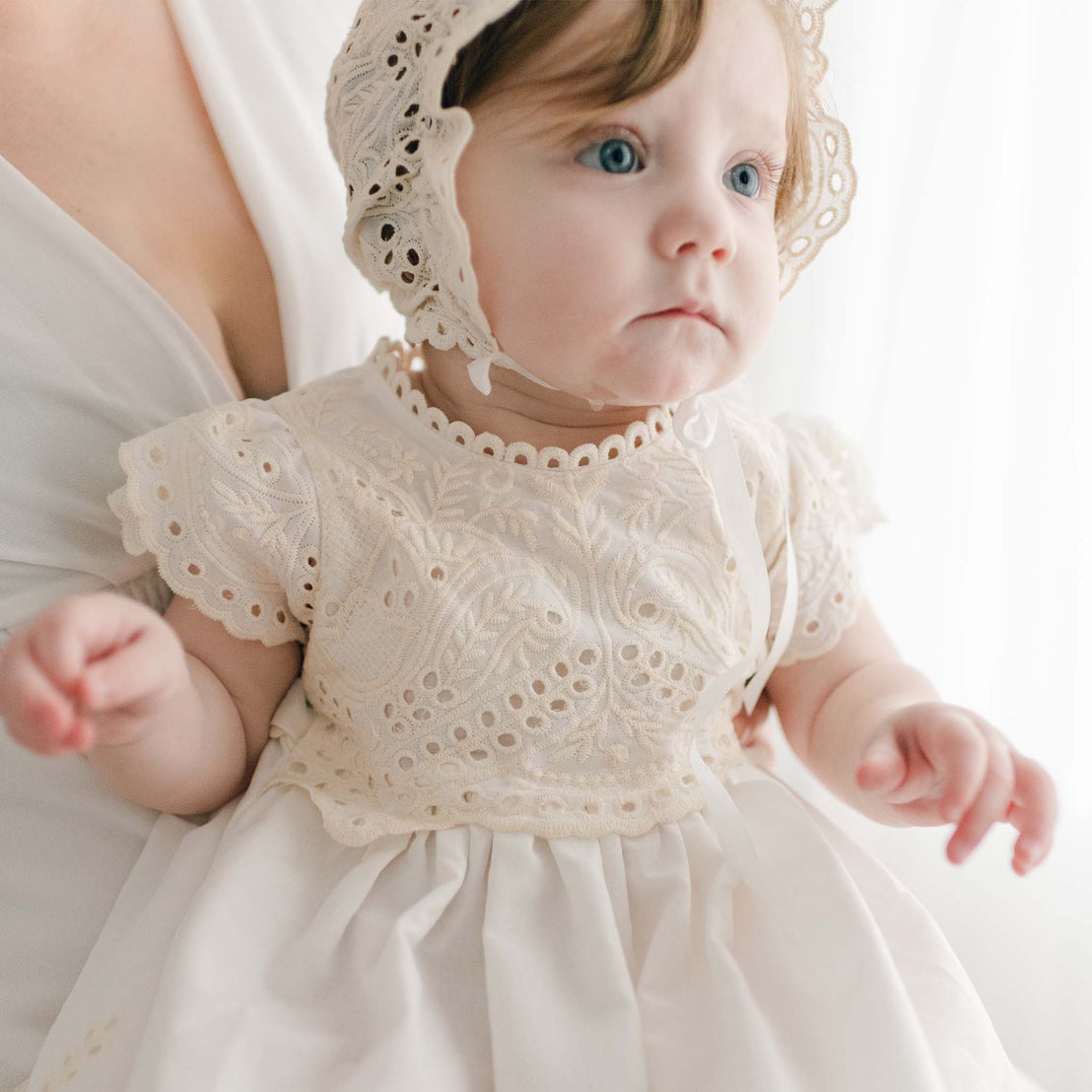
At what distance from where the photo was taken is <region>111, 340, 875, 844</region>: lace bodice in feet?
2.80

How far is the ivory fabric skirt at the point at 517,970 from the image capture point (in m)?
0.73

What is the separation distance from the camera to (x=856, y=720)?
0.94m

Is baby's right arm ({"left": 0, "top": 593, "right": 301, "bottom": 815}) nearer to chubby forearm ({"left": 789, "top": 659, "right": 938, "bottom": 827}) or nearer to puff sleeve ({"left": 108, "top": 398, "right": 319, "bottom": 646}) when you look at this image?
puff sleeve ({"left": 108, "top": 398, "right": 319, "bottom": 646})

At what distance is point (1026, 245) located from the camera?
134cm

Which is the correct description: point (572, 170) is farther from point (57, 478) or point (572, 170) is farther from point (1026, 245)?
point (1026, 245)

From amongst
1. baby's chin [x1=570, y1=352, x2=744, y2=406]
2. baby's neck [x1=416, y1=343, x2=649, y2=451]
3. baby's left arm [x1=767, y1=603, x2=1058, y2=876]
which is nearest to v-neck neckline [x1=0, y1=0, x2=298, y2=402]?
baby's neck [x1=416, y1=343, x2=649, y2=451]

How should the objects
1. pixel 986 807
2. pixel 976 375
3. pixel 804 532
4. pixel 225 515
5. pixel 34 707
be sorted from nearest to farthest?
pixel 34 707
pixel 986 807
pixel 225 515
pixel 804 532
pixel 976 375

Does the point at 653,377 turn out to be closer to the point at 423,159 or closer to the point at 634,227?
the point at 634,227

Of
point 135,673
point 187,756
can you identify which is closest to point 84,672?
point 135,673

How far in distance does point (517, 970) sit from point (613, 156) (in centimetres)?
55

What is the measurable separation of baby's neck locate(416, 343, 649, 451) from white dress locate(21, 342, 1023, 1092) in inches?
0.8

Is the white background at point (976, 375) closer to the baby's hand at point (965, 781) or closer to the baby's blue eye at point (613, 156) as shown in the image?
the baby's hand at point (965, 781)

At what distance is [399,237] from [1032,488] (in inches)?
32.3

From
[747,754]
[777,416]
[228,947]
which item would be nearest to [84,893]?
[228,947]
